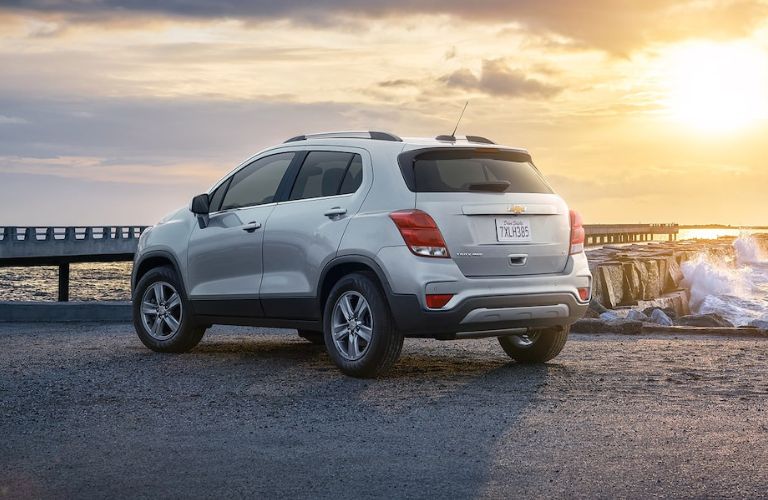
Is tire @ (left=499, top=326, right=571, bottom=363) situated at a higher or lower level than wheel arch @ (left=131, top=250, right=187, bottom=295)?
lower

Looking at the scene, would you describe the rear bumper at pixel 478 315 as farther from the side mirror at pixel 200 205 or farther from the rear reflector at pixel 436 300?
the side mirror at pixel 200 205

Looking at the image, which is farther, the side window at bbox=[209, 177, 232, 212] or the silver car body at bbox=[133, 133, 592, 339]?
the side window at bbox=[209, 177, 232, 212]

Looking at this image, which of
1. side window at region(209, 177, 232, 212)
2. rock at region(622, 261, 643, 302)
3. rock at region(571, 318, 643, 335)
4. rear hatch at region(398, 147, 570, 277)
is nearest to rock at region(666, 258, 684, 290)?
rock at region(622, 261, 643, 302)

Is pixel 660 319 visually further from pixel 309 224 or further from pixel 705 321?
pixel 309 224

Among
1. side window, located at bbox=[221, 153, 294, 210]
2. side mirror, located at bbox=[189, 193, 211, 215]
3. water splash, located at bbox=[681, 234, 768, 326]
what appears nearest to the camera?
side window, located at bbox=[221, 153, 294, 210]

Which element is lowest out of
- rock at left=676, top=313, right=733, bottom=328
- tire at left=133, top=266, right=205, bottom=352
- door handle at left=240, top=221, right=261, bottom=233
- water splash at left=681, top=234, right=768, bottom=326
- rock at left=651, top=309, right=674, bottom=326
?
water splash at left=681, top=234, right=768, bottom=326

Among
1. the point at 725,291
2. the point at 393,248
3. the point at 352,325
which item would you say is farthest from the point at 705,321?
the point at 725,291

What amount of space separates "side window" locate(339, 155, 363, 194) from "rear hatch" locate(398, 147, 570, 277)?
453 mm

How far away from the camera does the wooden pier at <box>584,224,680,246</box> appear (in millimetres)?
123250

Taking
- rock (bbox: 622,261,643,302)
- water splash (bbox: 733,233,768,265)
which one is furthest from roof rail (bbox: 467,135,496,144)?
water splash (bbox: 733,233,768,265)

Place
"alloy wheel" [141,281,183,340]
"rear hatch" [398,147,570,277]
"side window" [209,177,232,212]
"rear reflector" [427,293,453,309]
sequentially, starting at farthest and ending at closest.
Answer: "alloy wheel" [141,281,183,340], "side window" [209,177,232,212], "rear hatch" [398,147,570,277], "rear reflector" [427,293,453,309]

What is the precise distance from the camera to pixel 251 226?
33.3 ft

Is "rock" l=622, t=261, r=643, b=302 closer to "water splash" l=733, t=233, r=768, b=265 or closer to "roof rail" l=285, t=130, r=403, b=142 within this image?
"roof rail" l=285, t=130, r=403, b=142

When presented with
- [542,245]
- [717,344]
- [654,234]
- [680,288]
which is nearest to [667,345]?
[717,344]
